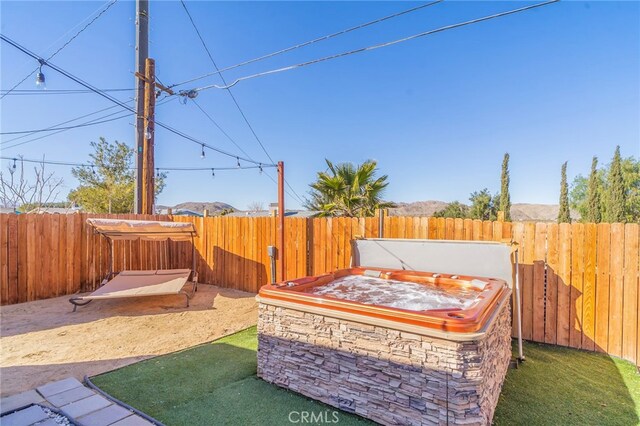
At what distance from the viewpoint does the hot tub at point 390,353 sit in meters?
1.88

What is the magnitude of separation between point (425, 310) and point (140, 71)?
374 inches

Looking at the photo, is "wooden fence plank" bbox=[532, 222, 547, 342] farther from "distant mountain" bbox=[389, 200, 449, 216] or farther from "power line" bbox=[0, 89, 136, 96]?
"distant mountain" bbox=[389, 200, 449, 216]

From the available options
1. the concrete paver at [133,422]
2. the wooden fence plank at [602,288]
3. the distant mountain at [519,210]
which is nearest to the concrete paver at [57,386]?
the concrete paver at [133,422]

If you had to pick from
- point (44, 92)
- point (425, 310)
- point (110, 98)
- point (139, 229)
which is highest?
point (44, 92)

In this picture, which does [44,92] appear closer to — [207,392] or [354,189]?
[354,189]

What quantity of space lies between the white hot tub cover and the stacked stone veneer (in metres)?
4.04

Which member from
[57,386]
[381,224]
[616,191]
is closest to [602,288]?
Answer: [381,224]

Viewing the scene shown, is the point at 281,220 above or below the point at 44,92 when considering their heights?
below

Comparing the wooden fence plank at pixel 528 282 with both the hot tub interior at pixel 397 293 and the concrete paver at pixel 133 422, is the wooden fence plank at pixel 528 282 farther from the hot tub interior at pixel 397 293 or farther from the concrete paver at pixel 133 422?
the concrete paver at pixel 133 422

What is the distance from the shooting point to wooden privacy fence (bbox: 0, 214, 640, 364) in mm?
3408

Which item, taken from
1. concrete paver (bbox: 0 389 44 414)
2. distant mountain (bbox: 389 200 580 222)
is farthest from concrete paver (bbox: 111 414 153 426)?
distant mountain (bbox: 389 200 580 222)

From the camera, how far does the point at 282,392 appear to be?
2629 mm

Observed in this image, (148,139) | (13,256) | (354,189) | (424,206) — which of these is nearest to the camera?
(13,256)

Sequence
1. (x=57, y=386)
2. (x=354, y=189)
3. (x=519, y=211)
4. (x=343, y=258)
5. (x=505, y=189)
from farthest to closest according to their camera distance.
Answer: (x=519, y=211) < (x=505, y=189) < (x=354, y=189) < (x=343, y=258) < (x=57, y=386)
